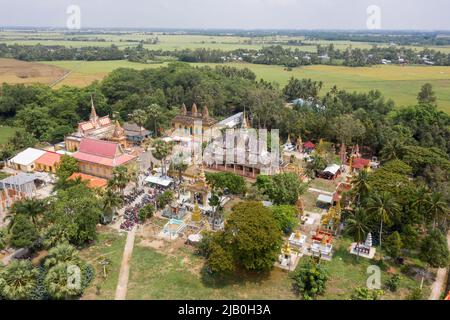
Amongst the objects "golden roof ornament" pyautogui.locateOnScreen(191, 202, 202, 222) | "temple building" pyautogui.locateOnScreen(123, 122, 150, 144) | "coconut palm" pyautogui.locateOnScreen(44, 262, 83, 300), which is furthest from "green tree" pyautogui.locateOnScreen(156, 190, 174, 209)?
"temple building" pyautogui.locateOnScreen(123, 122, 150, 144)

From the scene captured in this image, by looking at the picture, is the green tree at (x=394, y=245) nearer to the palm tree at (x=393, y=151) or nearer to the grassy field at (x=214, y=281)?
the grassy field at (x=214, y=281)

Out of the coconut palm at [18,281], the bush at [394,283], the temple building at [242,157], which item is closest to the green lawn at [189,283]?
the coconut palm at [18,281]

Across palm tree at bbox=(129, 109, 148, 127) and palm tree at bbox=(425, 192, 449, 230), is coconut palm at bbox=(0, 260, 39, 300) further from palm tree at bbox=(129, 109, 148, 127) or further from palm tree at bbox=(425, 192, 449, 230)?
palm tree at bbox=(129, 109, 148, 127)

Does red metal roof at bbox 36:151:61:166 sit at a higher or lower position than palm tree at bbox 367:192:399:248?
higher

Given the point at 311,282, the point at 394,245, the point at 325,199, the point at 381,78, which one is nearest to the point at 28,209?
the point at 311,282

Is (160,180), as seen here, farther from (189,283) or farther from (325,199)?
(325,199)

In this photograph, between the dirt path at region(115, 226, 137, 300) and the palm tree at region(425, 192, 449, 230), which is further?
the palm tree at region(425, 192, 449, 230)
